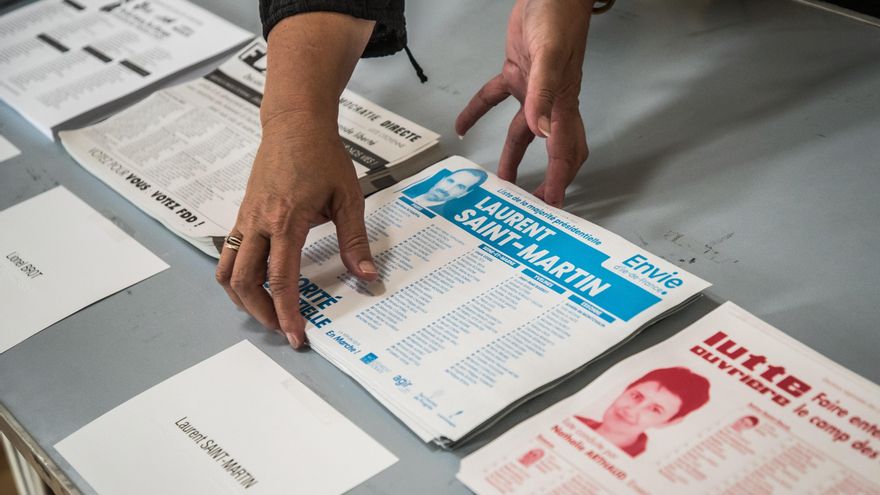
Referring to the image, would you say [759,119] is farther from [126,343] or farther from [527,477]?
[126,343]

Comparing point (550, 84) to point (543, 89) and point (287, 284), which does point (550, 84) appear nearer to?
point (543, 89)

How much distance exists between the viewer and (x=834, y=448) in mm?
628

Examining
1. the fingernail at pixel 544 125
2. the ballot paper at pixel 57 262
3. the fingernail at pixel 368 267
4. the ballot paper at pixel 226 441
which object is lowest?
the ballot paper at pixel 57 262

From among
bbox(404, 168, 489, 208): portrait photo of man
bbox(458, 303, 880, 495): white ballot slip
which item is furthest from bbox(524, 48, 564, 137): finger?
bbox(458, 303, 880, 495): white ballot slip

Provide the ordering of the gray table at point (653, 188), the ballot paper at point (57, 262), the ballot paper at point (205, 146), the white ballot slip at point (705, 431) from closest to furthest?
the white ballot slip at point (705, 431)
the gray table at point (653, 188)
the ballot paper at point (57, 262)
the ballot paper at point (205, 146)

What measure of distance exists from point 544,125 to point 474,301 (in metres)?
0.18

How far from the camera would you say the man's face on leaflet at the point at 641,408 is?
660 millimetres

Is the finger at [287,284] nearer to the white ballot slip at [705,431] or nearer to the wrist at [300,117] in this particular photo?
the wrist at [300,117]

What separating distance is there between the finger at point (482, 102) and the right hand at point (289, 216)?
22 cm

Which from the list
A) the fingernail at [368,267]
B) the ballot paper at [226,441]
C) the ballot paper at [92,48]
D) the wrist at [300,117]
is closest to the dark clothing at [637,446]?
the ballot paper at [226,441]

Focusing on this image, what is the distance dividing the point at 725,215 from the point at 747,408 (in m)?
0.28

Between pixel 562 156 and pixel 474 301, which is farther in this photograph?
pixel 562 156

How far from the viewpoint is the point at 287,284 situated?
0.79 meters

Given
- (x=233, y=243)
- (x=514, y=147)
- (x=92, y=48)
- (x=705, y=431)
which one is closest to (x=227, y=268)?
(x=233, y=243)
